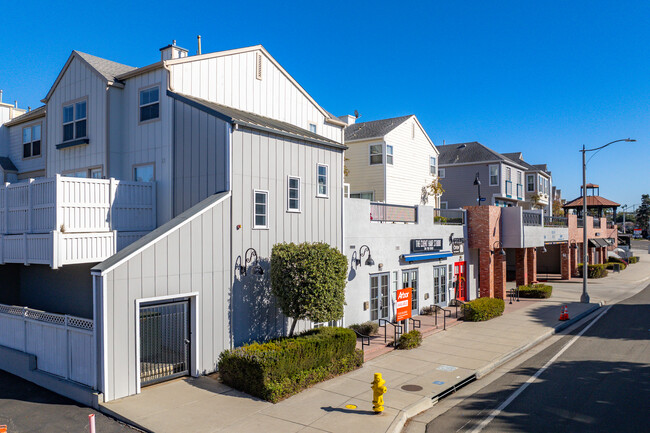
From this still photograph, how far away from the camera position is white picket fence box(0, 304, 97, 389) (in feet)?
37.1

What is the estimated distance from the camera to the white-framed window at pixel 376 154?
29.2m

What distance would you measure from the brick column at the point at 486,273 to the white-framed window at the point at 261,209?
1655cm

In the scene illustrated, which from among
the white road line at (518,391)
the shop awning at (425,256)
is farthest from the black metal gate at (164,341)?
the shop awning at (425,256)

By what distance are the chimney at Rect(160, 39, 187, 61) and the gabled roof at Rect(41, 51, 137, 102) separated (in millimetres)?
1720

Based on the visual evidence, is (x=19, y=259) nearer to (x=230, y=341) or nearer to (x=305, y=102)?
(x=230, y=341)

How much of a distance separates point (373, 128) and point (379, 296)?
1422cm

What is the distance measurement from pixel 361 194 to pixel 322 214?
13.1 meters

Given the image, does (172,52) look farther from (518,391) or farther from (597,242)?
(597,242)

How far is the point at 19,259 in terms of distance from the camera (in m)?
14.4

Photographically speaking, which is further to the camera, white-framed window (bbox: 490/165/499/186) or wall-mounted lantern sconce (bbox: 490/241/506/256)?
white-framed window (bbox: 490/165/499/186)

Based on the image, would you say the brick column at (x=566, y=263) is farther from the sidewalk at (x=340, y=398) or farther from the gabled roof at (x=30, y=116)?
the gabled roof at (x=30, y=116)

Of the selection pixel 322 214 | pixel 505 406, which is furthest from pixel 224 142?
pixel 505 406

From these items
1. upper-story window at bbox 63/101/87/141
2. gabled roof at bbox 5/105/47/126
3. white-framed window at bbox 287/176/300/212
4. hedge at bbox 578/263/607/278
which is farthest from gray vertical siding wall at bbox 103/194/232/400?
hedge at bbox 578/263/607/278

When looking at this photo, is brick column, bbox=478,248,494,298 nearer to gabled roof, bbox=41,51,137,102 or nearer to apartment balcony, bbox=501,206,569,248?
apartment balcony, bbox=501,206,569,248
